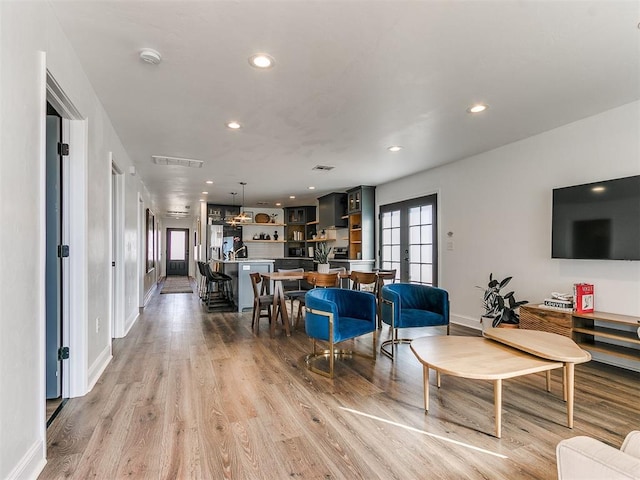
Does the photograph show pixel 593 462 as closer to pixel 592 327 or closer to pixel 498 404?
pixel 498 404

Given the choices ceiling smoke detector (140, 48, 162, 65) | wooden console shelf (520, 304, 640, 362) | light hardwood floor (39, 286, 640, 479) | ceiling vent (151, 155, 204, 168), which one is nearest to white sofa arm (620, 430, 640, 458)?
light hardwood floor (39, 286, 640, 479)

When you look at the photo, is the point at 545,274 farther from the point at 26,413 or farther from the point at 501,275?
the point at 26,413

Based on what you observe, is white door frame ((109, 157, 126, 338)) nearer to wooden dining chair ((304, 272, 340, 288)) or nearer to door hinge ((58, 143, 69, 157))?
door hinge ((58, 143, 69, 157))

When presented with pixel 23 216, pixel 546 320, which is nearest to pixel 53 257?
pixel 23 216

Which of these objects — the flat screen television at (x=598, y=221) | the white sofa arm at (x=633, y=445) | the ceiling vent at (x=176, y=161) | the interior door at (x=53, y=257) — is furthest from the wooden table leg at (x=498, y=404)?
the ceiling vent at (x=176, y=161)

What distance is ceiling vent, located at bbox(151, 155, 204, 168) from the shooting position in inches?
193

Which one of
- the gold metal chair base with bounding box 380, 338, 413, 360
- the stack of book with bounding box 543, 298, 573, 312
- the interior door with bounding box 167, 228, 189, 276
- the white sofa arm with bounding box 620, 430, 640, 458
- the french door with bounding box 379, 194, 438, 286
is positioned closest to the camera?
the white sofa arm with bounding box 620, 430, 640, 458

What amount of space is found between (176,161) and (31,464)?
4.15 meters

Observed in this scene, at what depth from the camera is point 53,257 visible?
101 inches

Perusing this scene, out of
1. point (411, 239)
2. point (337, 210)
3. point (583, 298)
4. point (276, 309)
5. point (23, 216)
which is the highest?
point (337, 210)

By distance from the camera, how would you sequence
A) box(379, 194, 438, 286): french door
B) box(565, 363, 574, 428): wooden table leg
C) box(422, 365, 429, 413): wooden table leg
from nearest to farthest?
1. box(565, 363, 574, 428): wooden table leg
2. box(422, 365, 429, 413): wooden table leg
3. box(379, 194, 438, 286): french door

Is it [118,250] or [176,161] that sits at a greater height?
[176,161]

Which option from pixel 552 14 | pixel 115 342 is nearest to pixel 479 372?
pixel 552 14

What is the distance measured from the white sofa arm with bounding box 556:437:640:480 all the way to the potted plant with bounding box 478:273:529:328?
314cm
